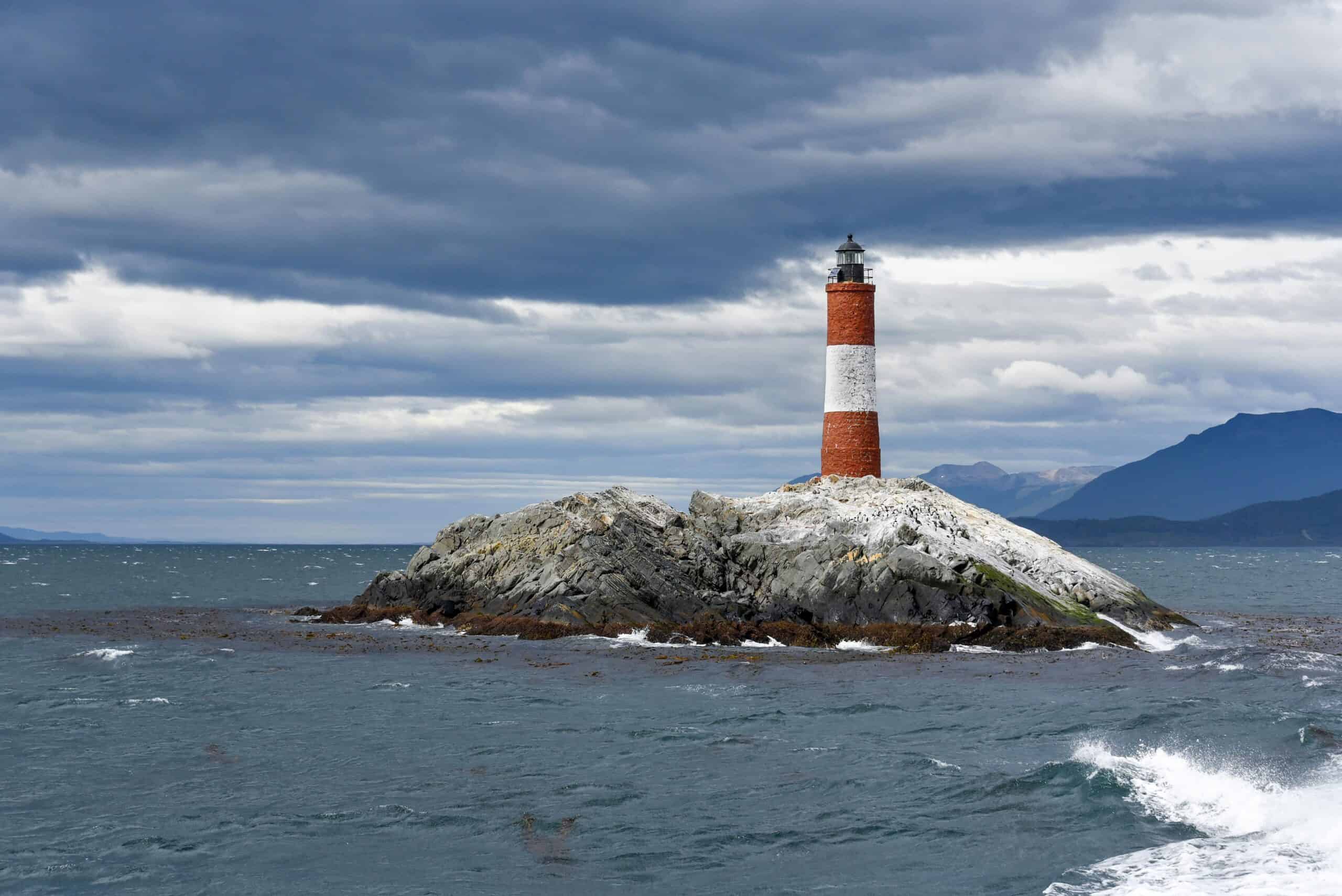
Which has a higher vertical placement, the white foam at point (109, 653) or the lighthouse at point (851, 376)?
the lighthouse at point (851, 376)

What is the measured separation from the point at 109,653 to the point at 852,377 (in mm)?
30004

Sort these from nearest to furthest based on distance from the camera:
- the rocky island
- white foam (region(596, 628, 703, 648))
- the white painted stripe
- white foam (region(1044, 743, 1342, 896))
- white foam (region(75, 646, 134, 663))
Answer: white foam (region(1044, 743, 1342, 896)) < white foam (region(75, 646, 134, 663)) < white foam (region(596, 628, 703, 648)) < the rocky island < the white painted stripe

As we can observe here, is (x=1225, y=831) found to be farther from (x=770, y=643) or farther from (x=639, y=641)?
(x=639, y=641)

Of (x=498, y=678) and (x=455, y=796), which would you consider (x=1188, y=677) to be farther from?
(x=455, y=796)

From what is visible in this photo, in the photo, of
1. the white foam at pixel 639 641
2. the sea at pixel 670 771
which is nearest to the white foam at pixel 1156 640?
the sea at pixel 670 771

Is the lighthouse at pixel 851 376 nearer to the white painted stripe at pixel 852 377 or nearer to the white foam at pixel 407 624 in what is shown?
the white painted stripe at pixel 852 377

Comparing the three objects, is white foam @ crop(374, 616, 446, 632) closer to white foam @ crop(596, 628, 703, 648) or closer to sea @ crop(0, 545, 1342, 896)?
sea @ crop(0, 545, 1342, 896)

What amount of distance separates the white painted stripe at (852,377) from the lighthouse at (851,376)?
0.8 inches

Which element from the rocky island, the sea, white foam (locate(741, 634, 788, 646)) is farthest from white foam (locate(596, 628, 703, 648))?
the sea

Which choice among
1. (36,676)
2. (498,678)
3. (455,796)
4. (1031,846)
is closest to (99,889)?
(455,796)

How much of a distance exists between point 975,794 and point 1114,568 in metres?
103

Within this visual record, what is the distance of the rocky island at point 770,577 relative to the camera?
37844 mm

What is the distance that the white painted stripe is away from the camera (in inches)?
2051

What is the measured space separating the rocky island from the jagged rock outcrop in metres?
0.07
